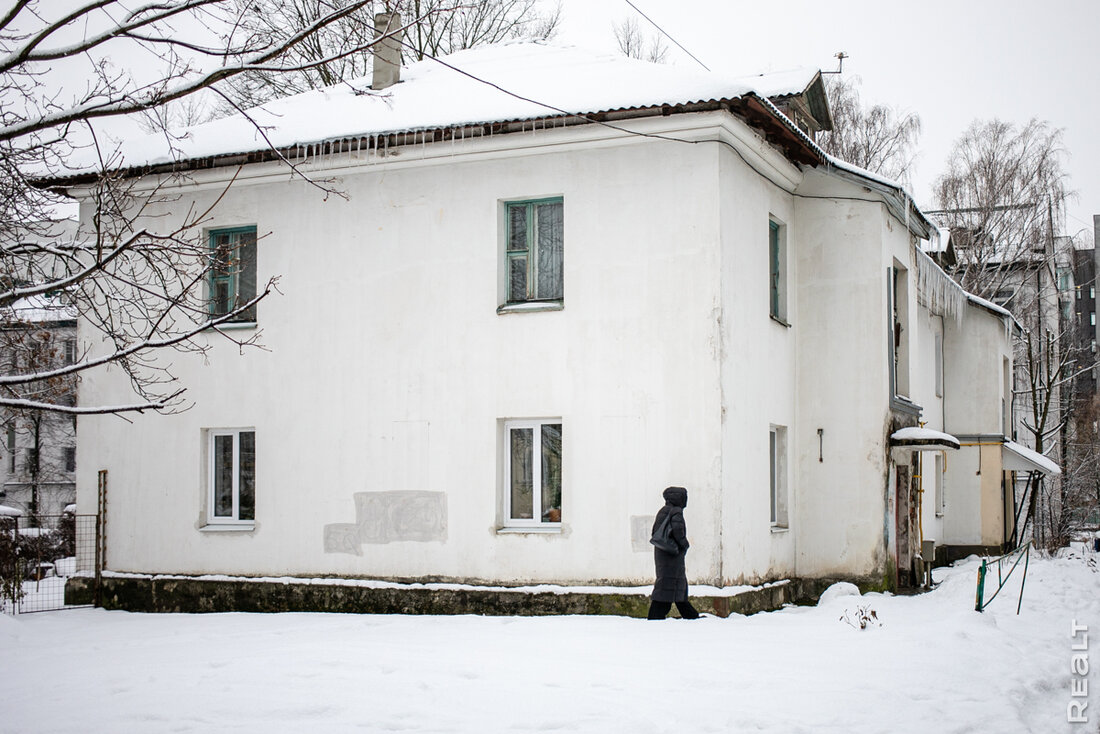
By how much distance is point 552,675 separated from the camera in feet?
27.7

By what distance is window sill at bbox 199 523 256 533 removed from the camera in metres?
14.5

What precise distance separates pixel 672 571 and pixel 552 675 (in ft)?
11.4

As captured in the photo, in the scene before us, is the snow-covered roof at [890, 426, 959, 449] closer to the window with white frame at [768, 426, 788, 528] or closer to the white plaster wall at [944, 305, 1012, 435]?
the window with white frame at [768, 426, 788, 528]

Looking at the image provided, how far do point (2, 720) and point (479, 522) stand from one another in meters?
6.76

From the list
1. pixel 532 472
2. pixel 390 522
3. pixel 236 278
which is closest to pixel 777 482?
pixel 532 472

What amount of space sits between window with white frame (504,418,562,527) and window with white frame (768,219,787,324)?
3797 millimetres

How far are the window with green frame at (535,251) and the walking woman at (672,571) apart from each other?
10.2 feet

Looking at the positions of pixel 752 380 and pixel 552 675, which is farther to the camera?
pixel 752 380

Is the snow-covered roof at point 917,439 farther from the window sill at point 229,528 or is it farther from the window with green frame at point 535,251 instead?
the window sill at point 229,528

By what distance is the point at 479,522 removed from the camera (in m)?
13.4

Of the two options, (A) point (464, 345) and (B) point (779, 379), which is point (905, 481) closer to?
(B) point (779, 379)

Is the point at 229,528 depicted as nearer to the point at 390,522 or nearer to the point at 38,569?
the point at 390,522

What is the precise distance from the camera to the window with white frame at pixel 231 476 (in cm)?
1471

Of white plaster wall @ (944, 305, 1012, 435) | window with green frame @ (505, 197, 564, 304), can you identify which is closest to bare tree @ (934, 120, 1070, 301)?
white plaster wall @ (944, 305, 1012, 435)
